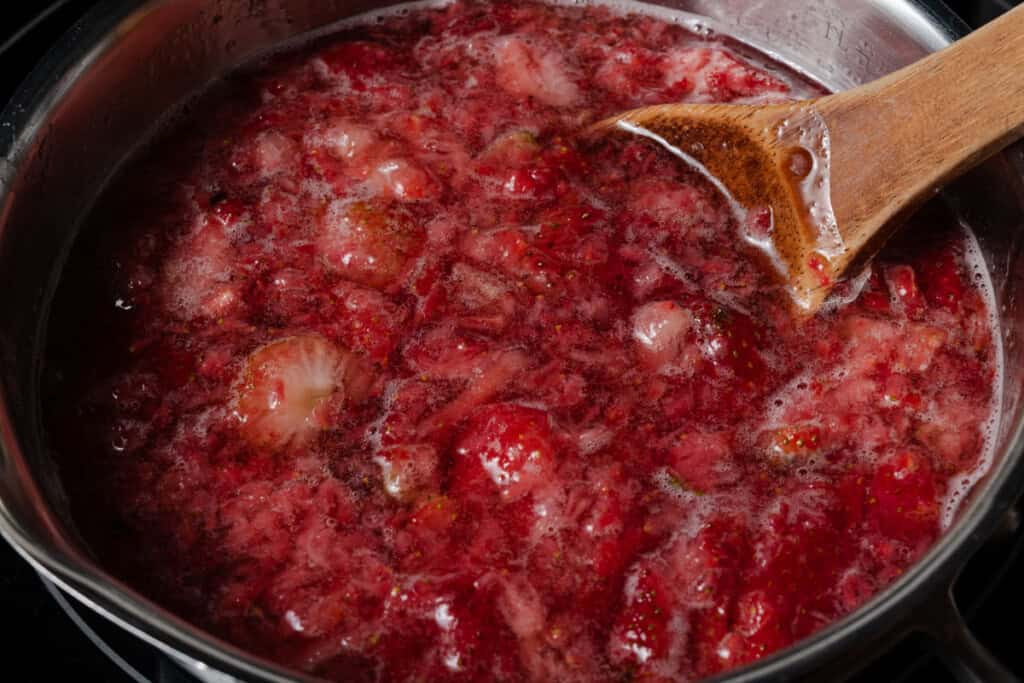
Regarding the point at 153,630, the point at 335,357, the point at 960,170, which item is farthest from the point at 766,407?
the point at 153,630

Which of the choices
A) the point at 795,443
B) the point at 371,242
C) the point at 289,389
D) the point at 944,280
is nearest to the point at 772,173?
the point at 944,280

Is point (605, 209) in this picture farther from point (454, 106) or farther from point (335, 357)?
point (335, 357)

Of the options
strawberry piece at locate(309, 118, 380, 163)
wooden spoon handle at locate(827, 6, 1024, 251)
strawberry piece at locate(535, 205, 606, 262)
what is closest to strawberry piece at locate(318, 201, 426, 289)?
strawberry piece at locate(309, 118, 380, 163)

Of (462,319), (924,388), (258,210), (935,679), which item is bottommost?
(935,679)

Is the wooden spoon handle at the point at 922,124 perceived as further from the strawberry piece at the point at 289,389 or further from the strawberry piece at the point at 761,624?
the strawberry piece at the point at 289,389

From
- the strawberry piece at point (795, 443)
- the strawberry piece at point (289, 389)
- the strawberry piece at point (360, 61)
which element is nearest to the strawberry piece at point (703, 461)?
the strawberry piece at point (795, 443)

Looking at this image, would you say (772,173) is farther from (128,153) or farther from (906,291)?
(128,153)
